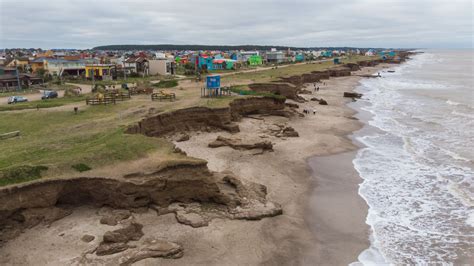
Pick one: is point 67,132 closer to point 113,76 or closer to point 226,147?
point 226,147

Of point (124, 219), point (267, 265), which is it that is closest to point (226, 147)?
point (124, 219)

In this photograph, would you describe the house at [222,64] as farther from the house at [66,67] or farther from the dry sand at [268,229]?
the dry sand at [268,229]

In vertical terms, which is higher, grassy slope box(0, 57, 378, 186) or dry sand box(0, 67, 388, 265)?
grassy slope box(0, 57, 378, 186)

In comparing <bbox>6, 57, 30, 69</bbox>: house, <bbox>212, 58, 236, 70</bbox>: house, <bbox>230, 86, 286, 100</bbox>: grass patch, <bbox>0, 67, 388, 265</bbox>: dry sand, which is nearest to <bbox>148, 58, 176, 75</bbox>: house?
<bbox>212, 58, 236, 70</bbox>: house

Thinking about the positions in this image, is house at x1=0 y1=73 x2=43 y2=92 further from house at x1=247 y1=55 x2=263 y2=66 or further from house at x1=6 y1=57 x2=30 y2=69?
house at x1=247 y1=55 x2=263 y2=66

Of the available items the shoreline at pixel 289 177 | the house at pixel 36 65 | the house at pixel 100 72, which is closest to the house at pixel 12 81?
the house at pixel 100 72

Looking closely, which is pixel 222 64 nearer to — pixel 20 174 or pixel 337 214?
pixel 337 214
